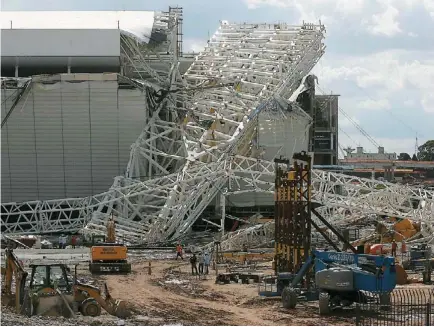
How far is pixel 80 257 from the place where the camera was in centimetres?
5141

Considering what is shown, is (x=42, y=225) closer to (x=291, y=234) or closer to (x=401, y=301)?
(x=291, y=234)

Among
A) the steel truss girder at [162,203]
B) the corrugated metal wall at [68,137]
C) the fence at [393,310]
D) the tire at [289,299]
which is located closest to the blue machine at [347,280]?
the tire at [289,299]

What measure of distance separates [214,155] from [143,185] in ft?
17.5

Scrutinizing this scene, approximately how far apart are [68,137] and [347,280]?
41770 millimetres

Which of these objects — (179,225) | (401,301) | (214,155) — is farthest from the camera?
(214,155)

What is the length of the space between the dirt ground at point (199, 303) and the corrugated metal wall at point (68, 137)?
1003 inches

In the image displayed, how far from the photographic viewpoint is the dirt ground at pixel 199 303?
2905 cm

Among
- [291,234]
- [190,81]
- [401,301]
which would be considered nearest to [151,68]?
[190,81]

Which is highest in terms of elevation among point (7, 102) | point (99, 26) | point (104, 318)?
point (99, 26)

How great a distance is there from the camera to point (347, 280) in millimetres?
30984

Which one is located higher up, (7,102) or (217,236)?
(7,102)

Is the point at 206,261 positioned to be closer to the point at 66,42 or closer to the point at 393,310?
the point at 393,310

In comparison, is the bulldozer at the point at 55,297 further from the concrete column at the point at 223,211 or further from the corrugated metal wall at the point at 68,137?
the corrugated metal wall at the point at 68,137

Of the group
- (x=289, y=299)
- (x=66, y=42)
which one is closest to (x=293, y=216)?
(x=289, y=299)
